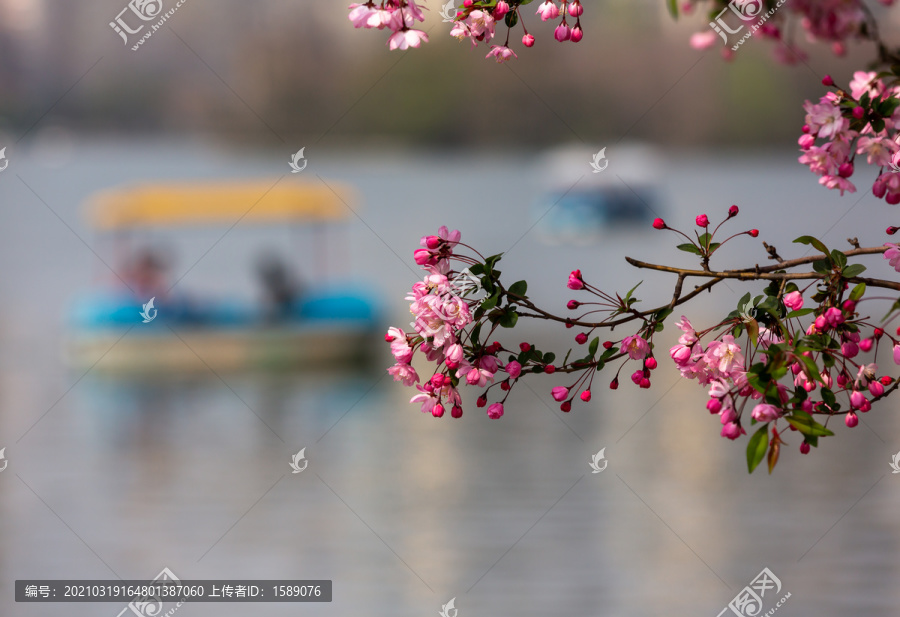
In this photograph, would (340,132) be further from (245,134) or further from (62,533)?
(62,533)

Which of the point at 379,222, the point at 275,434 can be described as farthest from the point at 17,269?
the point at 275,434

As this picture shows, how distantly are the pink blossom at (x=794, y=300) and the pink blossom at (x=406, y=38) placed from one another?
3.20ft

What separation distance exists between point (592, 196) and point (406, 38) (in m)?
66.3

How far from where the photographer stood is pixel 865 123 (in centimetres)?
266

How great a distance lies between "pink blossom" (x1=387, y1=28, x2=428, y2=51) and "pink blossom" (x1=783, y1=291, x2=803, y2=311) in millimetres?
974

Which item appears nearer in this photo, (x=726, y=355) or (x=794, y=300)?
(x=726, y=355)

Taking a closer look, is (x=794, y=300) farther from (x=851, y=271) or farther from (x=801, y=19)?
(x=801, y=19)

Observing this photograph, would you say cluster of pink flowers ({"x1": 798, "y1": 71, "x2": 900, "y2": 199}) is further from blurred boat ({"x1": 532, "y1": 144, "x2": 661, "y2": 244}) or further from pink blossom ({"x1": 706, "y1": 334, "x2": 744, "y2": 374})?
blurred boat ({"x1": 532, "y1": 144, "x2": 661, "y2": 244})

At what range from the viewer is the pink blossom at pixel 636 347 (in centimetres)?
269

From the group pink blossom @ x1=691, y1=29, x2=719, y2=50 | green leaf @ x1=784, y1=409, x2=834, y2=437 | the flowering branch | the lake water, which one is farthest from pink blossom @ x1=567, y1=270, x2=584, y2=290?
the lake water

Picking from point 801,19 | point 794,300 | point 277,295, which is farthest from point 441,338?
point 277,295

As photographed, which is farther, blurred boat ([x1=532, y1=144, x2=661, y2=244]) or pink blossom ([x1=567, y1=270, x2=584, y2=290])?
blurred boat ([x1=532, y1=144, x2=661, y2=244])

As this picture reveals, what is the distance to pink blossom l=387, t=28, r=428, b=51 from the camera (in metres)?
2.72

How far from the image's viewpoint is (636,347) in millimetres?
2701
